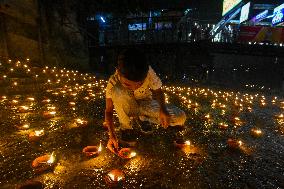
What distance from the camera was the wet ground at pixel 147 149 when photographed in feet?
10.6

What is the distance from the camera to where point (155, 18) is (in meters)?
18.0

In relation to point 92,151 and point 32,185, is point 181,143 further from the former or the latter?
point 32,185

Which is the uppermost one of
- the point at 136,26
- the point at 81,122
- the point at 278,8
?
the point at 278,8

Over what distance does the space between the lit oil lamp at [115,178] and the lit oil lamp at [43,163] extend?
2.76 ft

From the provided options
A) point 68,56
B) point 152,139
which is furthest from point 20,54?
point 152,139

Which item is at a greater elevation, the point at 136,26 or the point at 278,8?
the point at 278,8

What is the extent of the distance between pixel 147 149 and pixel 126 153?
1.33ft

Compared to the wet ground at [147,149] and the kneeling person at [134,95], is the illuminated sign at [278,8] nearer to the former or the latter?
the wet ground at [147,149]

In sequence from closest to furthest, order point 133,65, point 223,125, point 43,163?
1. point 133,65
2. point 43,163
3. point 223,125

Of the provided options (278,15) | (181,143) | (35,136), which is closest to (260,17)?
(278,15)

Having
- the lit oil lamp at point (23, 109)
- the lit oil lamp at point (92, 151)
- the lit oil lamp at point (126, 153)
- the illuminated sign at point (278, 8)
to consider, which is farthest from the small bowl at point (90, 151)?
the illuminated sign at point (278, 8)

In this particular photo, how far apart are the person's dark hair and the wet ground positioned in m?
1.25

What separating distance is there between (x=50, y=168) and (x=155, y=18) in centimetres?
1598

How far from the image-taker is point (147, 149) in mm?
4129
